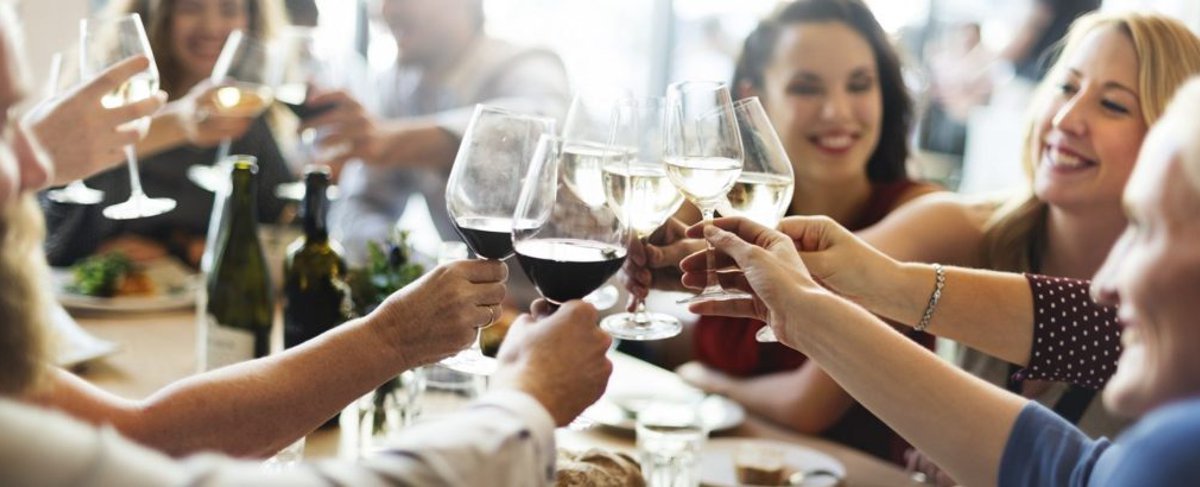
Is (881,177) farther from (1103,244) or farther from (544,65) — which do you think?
(544,65)

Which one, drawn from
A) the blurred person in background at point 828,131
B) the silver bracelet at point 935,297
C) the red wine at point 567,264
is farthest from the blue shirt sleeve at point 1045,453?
the blurred person in background at point 828,131

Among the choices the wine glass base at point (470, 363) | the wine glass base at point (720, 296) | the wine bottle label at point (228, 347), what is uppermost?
the wine glass base at point (720, 296)

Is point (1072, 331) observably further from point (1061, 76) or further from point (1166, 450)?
point (1166, 450)

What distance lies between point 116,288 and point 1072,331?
70.6 inches

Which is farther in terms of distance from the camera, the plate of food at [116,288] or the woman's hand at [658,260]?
the plate of food at [116,288]

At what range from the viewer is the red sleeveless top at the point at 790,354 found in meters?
2.00

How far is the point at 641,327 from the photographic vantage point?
3.90 feet

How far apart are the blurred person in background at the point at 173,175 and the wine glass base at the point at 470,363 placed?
4.19ft

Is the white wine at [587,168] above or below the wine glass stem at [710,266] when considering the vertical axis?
above

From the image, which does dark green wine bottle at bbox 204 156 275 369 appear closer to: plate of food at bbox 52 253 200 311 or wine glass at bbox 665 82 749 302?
plate of food at bbox 52 253 200 311

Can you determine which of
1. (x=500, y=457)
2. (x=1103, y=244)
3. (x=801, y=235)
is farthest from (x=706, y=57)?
(x=500, y=457)

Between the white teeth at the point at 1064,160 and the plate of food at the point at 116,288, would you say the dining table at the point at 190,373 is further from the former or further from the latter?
the white teeth at the point at 1064,160

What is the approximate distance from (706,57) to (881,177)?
3.69 metres

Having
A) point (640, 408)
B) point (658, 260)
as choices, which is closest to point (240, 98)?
point (640, 408)
